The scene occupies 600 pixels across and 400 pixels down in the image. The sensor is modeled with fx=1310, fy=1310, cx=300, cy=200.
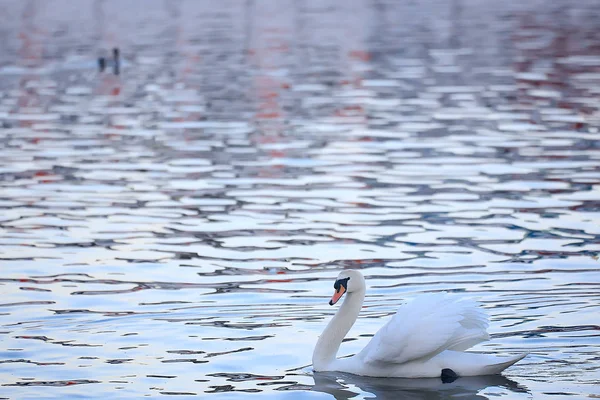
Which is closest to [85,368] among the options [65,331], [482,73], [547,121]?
[65,331]

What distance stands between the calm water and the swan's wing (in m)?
0.33

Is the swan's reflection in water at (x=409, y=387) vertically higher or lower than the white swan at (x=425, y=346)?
lower

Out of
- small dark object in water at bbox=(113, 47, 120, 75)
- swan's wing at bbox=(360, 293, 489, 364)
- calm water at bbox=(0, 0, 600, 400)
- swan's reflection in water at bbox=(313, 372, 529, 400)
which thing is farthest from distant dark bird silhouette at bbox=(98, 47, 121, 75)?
swan's wing at bbox=(360, 293, 489, 364)

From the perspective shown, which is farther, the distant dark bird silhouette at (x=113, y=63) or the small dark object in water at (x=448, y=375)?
the distant dark bird silhouette at (x=113, y=63)

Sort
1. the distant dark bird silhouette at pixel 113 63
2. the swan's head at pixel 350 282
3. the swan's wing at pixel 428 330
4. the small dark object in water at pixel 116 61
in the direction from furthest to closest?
the small dark object in water at pixel 116 61 → the distant dark bird silhouette at pixel 113 63 → the swan's head at pixel 350 282 → the swan's wing at pixel 428 330

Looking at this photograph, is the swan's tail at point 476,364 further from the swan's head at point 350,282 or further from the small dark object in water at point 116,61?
the small dark object in water at point 116,61

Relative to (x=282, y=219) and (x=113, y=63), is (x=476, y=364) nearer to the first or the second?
(x=282, y=219)

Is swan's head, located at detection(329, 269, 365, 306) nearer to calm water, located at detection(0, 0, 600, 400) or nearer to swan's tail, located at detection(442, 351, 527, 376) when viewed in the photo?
calm water, located at detection(0, 0, 600, 400)

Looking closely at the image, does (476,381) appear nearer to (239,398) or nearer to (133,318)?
(239,398)

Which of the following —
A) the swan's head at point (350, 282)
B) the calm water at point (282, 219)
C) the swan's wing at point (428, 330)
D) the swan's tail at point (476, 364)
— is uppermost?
the swan's head at point (350, 282)

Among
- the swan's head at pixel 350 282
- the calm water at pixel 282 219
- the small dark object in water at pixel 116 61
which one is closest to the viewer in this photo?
the calm water at pixel 282 219

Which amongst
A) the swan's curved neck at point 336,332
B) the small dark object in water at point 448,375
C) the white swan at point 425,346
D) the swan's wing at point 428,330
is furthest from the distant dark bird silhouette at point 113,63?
the small dark object in water at point 448,375

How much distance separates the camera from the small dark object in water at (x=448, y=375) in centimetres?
1151

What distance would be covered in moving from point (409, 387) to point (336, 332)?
1010 millimetres
